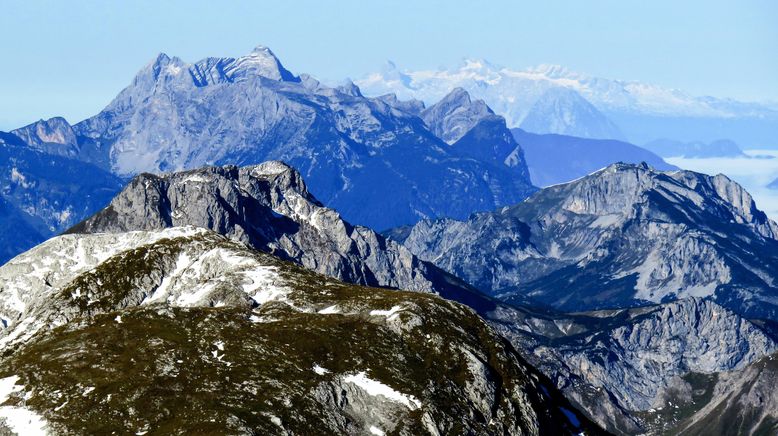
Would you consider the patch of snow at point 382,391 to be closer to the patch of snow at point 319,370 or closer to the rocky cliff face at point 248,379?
the rocky cliff face at point 248,379

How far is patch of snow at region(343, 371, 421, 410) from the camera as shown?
17362 cm

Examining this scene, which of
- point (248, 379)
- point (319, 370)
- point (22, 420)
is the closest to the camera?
point (22, 420)

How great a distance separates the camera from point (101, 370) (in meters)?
164

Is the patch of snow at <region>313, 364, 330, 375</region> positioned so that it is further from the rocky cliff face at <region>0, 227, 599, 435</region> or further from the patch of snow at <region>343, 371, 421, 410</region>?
the patch of snow at <region>343, 371, 421, 410</region>

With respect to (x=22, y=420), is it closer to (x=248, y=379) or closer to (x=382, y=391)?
(x=248, y=379)

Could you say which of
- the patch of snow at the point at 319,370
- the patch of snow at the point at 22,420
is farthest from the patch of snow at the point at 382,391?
the patch of snow at the point at 22,420

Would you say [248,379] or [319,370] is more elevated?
[319,370]

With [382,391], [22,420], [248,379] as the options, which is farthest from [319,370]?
[22,420]

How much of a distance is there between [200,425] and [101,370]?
25.1 m

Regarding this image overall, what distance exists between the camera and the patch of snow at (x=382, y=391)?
174 metres

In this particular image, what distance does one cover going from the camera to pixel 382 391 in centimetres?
17450

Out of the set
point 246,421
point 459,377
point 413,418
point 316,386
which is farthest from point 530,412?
point 246,421

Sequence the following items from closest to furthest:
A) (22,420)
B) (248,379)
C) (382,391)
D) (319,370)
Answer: (22,420) → (248,379) → (382,391) → (319,370)

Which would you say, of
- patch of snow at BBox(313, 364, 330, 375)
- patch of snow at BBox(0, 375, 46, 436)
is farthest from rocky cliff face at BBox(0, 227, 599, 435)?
patch of snow at BBox(313, 364, 330, 375)
